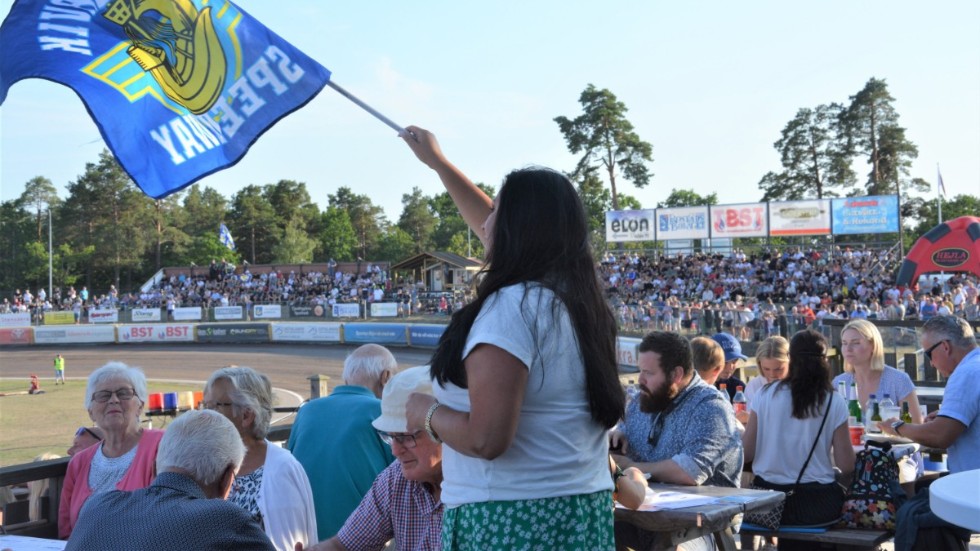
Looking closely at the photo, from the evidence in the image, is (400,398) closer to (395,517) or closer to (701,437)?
(395,517)

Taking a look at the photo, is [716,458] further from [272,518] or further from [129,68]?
[129,68]

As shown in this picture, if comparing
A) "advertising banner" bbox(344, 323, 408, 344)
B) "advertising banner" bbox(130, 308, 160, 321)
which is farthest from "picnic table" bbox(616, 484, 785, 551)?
"advertising banner" bbox(130, 308, 160, 321)

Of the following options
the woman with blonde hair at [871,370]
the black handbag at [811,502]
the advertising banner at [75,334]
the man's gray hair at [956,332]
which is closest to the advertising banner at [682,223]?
the advertising banner at [75,334]

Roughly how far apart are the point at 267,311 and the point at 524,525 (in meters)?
44.3

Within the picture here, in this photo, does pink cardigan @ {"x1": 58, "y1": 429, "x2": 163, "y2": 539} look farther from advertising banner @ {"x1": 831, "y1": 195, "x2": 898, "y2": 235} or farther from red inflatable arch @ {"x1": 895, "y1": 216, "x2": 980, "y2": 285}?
advertising banner @ {"x1": 831, "y1": 195, "x2": 898, "y2": 235}

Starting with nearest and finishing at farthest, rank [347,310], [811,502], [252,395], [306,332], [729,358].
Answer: [252,395] < [811,502] < [729,358] < [306,332] < [347,310]

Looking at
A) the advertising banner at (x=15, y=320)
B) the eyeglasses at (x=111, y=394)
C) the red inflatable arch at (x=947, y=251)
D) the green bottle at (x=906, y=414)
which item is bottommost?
the advertising banner at (x=15, y=320)

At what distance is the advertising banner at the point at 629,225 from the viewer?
48.0 meters

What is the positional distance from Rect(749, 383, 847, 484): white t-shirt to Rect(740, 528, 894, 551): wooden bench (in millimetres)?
274

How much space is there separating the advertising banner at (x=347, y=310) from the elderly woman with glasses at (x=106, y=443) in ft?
126

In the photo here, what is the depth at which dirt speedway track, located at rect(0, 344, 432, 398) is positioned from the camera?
32.0 m

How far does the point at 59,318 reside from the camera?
158 ft

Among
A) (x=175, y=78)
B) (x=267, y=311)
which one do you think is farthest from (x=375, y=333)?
(x=175, y=78)

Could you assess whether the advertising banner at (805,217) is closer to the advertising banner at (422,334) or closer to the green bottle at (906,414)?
the advertising banner at (422,334)
